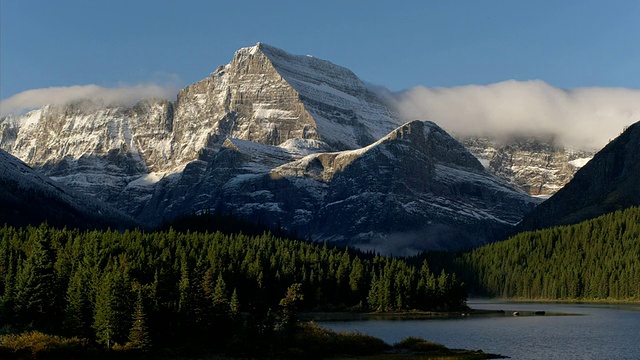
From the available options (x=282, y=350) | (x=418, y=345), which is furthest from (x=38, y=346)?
(x=418, y=345)

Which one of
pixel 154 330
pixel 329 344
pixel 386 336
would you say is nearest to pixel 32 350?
pixel 154 330

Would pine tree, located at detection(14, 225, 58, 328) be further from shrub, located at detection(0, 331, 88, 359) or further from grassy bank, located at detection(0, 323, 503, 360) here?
grassy bank, located at detection(0, 323, 503, 360)

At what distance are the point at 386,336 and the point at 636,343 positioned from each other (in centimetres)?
4694

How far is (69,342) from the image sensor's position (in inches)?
5891

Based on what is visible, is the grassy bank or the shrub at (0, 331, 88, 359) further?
the grassy bank

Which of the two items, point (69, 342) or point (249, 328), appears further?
point (249, 328)

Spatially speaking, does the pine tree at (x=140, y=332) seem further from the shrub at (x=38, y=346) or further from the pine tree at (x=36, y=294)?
the pine tree at (x=36, y=294)

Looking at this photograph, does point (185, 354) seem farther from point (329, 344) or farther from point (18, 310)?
point (18, 310)

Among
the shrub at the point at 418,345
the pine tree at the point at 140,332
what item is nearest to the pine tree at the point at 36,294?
the pine tree at the point at 140,332

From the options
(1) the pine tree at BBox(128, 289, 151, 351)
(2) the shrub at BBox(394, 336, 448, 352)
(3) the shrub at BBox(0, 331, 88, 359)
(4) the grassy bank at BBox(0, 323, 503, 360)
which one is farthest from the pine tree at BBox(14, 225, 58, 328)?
(2) the shrub at BBox(394, 336, 448, 352)

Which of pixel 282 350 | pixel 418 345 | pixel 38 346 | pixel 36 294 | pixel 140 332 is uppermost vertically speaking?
pixel 36 294

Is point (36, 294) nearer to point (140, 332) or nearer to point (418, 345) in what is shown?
point (140, 332)

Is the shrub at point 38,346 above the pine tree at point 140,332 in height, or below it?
below

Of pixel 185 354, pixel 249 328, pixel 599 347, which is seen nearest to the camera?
pixel 185 354
